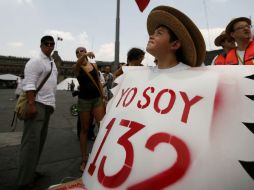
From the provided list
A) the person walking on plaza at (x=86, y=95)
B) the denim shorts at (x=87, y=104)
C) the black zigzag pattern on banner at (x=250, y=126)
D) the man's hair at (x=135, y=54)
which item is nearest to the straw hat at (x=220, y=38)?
the man's hair at (x=135, y=54)

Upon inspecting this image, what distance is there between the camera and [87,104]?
4.01 m

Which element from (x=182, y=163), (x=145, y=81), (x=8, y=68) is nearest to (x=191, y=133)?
(x=182, y=163)

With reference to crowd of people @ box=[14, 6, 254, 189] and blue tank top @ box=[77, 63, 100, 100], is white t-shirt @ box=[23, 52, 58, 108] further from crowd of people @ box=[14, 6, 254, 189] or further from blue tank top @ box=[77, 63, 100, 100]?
blue tank top @ box=[77, 63, 100, 100]

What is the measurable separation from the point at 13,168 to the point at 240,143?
3.42 m

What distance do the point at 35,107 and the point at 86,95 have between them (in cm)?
93

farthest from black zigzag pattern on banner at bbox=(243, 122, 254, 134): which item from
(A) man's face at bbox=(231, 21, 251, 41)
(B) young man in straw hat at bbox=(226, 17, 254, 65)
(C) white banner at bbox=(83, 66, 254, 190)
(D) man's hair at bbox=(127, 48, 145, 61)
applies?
(D) man's hair at bbox=(127, 48, 145, 61)

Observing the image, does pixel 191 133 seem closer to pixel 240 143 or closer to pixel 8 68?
pixel 240 143

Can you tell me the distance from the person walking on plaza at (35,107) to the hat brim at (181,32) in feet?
6.11

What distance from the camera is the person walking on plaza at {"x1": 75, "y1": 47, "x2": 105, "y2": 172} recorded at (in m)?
4.00

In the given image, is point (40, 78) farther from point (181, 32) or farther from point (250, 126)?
point (250, 126)

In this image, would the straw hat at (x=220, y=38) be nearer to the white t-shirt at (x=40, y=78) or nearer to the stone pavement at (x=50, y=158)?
the white t-shirt at (x=40, y=78)

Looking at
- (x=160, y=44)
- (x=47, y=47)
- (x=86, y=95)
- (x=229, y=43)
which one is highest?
(x=229, y=43)

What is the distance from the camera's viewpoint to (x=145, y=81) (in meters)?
1.64

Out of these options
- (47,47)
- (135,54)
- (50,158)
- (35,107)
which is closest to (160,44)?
(35,107)
